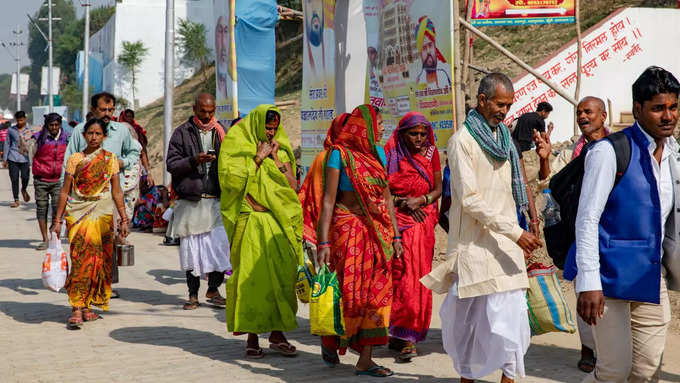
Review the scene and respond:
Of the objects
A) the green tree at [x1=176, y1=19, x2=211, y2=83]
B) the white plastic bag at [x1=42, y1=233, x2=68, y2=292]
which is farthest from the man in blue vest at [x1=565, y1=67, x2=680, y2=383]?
the green tree at [x1=176, y1=19, x2=211, y2=83]

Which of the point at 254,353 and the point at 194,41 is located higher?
the point at 194,41

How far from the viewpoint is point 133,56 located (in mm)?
57938

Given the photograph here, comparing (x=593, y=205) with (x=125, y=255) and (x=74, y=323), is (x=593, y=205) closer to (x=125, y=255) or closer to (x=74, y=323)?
(x=74, y=323)

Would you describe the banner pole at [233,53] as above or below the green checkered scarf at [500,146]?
above

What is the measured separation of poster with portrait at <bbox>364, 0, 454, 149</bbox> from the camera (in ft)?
28.6

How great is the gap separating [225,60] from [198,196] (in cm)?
715

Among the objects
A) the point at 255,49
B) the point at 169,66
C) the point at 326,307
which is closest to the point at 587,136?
the point at 326,307

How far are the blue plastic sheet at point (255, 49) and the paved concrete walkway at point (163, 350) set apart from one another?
5599 millimetres

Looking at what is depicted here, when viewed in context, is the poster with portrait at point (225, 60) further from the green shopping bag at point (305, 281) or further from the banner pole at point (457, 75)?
the green shopping bag at point (305, 281)

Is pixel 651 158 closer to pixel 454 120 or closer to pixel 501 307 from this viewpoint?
pixel 501 307

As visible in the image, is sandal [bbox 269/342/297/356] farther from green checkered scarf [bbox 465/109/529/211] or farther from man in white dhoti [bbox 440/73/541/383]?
green checkered scarf [bbox 465/109/529/211]

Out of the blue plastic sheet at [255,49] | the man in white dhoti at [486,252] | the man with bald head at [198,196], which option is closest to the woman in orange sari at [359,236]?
the man in white dhoti at [486,252]

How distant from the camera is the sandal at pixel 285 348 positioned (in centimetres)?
633

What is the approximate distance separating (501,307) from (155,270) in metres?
6.85
